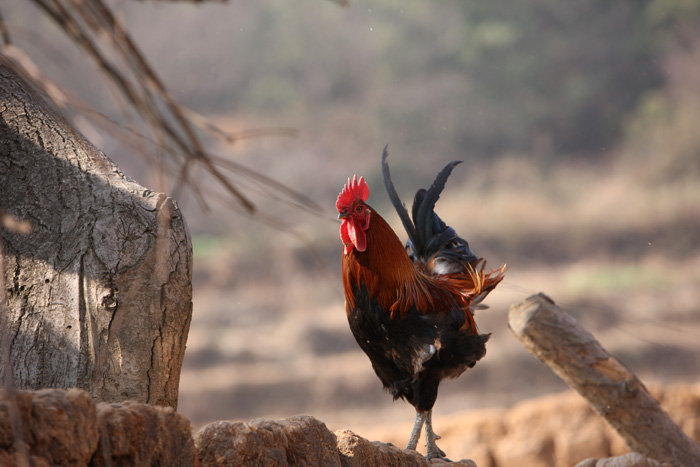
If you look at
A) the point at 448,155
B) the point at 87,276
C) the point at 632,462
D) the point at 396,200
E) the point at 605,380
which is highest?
the point at 448,155

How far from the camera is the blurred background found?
8.72 metres

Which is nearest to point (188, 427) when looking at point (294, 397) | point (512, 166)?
point (294, 397)

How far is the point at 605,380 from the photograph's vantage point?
3193mm

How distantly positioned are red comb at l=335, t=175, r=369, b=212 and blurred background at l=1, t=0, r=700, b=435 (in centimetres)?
596

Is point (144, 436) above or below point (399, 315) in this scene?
below

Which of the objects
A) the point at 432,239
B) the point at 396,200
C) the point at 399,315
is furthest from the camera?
the point at 432,239

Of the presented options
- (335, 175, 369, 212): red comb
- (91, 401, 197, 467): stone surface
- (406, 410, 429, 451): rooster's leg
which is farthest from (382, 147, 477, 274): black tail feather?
(91, 401, 197, 467): stone surface

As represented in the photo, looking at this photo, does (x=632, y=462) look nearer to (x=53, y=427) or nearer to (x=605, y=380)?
(x=605, y=380)

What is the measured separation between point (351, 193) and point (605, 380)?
1.68 m

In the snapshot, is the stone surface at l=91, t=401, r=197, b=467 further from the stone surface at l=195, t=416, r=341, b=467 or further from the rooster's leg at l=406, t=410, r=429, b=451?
the rooster's leg at l=406, t=410, r=429, b=451

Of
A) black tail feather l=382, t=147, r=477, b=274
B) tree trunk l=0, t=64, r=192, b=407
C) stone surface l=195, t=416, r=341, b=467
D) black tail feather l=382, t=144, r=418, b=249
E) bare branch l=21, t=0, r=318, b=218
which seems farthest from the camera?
black tail feather l=382, t=147, r=477, b=274

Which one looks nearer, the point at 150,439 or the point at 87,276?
the point at 150,439

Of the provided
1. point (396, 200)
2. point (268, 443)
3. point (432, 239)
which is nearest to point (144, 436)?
point (268, 443)

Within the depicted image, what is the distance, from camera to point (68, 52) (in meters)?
10.2
